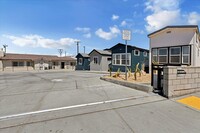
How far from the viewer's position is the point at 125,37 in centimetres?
873

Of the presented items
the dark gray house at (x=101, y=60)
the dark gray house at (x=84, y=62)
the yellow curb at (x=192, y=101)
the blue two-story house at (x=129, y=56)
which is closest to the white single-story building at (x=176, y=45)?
the blue two-story house at (x=129, y=56)

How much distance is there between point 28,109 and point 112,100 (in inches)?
117

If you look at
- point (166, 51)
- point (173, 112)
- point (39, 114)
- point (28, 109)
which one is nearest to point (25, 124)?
point (39, 114)

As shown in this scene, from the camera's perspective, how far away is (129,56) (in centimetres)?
1903

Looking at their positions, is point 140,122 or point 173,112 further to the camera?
point 173,112

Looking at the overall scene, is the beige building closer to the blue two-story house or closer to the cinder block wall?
the blue two-story house

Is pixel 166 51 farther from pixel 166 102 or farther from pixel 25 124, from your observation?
pixel 25 124

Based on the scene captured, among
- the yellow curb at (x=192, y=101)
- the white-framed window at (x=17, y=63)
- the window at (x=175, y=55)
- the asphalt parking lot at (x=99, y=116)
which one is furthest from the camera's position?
the white-framed window at (x=17, y=63)

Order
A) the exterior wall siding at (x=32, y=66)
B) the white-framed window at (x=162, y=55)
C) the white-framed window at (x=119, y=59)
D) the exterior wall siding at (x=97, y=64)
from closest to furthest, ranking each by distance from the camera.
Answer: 1. the white-framed window at (x=162, y=55)
2. the white-framed window at (x=119, y=59)
3. the exterior wall siding at (x=97, y=64)
4. the exterior wall siding at (x=32, y=66)

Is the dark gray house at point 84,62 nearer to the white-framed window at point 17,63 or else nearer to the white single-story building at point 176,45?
the white-framed window at point 17,63

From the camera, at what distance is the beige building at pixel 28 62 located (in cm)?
2950

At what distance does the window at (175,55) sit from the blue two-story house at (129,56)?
525cm

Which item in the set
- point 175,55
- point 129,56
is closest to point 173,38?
point 175,55

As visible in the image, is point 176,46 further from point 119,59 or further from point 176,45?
point 119,59
